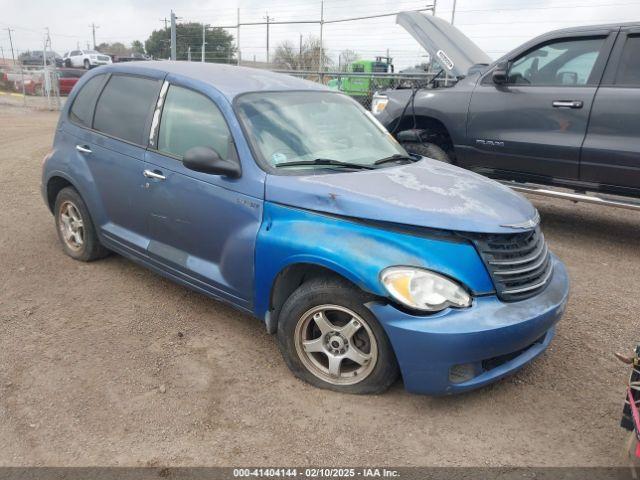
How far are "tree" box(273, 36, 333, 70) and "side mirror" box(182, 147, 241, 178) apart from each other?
11.8 metres

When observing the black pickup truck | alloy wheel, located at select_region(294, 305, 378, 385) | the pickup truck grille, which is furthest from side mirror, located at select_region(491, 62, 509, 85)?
alloy wheel, located at select_region(294, 305, 378, 385)

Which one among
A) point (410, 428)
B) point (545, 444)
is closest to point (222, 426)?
point (410, 428)

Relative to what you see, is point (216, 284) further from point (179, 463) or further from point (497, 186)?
point (497, 186)

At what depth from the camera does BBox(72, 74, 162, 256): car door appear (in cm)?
402

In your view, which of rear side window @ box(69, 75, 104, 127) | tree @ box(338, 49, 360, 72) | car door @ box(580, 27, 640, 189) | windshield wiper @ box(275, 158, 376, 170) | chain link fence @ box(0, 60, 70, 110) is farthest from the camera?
chain link fence @ box(0, 60, 70, 110)

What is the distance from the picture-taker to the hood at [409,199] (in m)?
2.86

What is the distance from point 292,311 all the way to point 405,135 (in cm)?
418

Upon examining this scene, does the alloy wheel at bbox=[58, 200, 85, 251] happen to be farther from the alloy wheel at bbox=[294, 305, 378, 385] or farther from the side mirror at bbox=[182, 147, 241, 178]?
the alloy wheel at bbox=[294, 305, 378, 385]

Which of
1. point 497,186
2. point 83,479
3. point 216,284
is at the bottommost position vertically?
point 83,479

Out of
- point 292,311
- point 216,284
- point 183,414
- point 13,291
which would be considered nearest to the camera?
point 183,414

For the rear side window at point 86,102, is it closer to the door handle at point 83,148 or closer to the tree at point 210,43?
the door handle at point 83,148

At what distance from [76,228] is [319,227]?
285 cm

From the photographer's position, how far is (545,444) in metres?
2.69

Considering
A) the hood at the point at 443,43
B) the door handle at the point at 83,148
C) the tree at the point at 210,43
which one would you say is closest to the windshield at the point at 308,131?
the door handle at the point at 83,148
